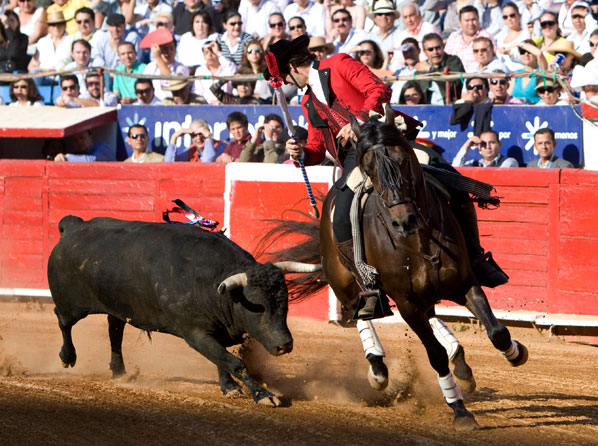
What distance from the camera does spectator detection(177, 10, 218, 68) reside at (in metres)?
12.8

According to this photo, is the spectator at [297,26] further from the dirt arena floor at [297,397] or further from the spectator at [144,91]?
the dirt arena floor at [297,397]

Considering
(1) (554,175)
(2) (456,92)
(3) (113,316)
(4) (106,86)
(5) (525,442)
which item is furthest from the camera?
(4) (106,86)

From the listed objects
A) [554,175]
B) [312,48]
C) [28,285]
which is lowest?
[28,285]

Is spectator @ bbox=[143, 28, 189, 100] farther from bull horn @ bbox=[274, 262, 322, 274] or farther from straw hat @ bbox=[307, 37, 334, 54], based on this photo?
bull horn @ bbox=[274, 262, 322, 274]

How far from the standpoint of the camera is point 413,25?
11648 mm

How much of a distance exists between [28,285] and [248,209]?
291cm

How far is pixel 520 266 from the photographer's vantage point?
905 centimetres

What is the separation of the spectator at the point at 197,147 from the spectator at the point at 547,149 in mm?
3621

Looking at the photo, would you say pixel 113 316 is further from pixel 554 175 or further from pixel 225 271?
pixel 554 175

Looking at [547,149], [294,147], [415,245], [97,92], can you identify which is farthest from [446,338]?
[97,92]

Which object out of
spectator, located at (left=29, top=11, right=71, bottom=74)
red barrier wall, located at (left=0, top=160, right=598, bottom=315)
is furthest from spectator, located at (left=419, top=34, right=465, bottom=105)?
spectator, located at (left=29, top=11, right=71, bottom=74)

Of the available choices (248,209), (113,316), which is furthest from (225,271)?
(248,209)

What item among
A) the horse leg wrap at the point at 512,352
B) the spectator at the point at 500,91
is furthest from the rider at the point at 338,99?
the spectator at the point at 500,91

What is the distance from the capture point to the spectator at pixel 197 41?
12805 mm
